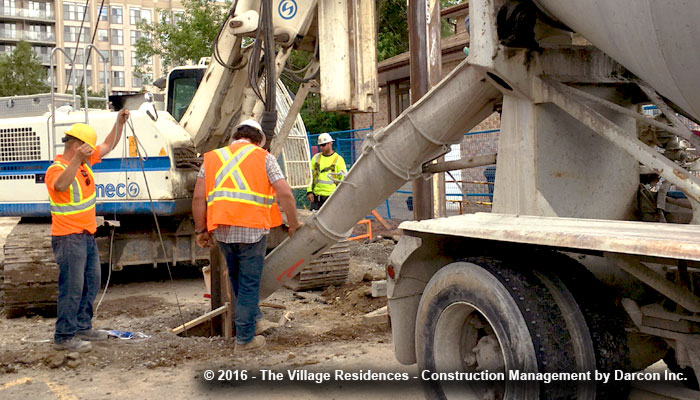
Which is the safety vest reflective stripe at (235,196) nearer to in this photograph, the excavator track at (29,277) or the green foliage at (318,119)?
the excavator track at (29,277)

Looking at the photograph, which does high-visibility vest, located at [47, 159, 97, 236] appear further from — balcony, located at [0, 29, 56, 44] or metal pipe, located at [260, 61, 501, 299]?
balcony, located at [0, 29, 56, 44]

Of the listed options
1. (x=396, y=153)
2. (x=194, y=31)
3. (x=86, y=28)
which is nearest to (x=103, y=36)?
(x=86, y=28)

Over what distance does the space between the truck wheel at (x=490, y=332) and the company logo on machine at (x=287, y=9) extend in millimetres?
3503

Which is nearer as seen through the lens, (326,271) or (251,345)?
(251,345)

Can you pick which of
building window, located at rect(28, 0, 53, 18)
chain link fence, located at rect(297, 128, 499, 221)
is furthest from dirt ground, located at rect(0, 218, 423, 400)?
building window, located at rect(28, 0, 53, 18)

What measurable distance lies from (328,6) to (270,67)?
2.31 ft

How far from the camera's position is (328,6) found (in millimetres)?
5945

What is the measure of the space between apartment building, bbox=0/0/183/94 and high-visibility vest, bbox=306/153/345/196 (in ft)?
217

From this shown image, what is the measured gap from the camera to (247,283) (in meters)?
5.60

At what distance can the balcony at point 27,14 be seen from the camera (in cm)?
7831

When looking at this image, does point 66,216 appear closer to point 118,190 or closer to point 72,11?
point 118,190

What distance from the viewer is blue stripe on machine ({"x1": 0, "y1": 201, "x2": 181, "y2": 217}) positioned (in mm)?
7926

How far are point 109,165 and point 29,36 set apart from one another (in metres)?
80.1

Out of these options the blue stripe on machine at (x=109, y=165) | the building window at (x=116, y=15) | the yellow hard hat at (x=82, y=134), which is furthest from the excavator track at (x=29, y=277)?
the building window at (x=116, y=15)
